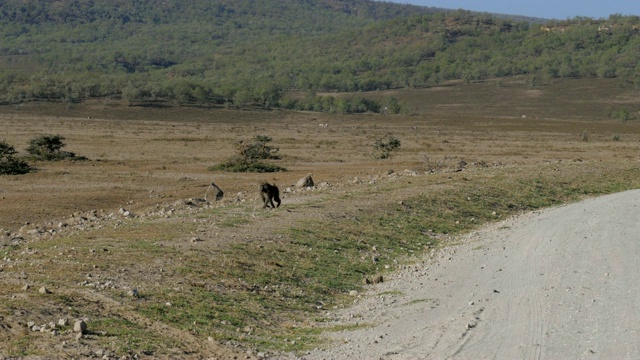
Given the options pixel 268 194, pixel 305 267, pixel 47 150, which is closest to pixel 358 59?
pixel 47 150

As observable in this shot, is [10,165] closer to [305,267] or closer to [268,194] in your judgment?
[268,194]

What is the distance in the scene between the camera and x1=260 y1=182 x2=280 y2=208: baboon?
58.9 ft

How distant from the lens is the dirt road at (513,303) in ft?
28.9

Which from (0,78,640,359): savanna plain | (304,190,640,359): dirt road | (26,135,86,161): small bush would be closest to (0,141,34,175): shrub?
(0,78,640,359): savanna plain

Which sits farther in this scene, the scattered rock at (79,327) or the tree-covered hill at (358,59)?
the tree-covered hill at (358,59)

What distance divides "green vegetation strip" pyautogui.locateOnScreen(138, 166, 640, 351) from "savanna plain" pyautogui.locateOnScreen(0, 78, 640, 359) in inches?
1.4

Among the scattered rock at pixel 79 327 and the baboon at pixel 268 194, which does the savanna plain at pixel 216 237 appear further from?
the baboon at pixel 268 194

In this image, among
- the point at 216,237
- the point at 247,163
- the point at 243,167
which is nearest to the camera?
the point at 216,237

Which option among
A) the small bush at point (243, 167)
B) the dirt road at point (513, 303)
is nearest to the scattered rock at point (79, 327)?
the dirt road at point (513, 303)

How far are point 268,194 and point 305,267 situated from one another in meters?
4.95

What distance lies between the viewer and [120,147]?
45.4m

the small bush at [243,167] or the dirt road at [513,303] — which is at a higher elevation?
the dirt road at [513,303]

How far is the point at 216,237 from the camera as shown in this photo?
14469mm

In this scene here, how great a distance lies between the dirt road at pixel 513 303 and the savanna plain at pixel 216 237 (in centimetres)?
57
